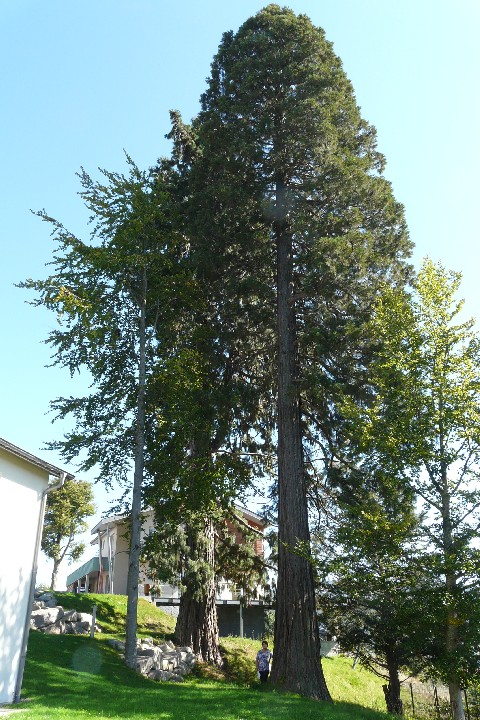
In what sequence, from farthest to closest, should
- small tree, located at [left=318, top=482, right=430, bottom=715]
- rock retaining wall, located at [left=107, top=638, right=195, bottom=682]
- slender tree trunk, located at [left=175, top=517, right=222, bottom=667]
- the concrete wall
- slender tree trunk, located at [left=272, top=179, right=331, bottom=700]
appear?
slender tree trunk, located at [left=175, top=517, right=222, bottom=667] → rock retaining wall, located at [left=107, top=638, right=195, bottom=682] → slender tree trunk, located at [left=272, top=179, right=331, bottom=700] → small tree, located at [left=318, top=482, right=430, bottom=715] → the concrete wall

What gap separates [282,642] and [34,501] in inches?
264

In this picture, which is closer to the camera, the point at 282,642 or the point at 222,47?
the point at 282,642

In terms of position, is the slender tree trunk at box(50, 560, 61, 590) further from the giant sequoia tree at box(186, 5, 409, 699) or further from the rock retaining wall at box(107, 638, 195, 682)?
the giant sequoia tree at box(186, 5, 409, 699)

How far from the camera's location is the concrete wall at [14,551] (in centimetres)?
1177

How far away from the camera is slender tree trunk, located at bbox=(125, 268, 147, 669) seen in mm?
15586

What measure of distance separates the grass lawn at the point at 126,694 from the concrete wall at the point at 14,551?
0.90 metres

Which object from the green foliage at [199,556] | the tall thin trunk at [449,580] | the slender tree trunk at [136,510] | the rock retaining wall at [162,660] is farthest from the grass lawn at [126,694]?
the green foliage at [199,556]

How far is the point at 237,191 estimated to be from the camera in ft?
59.5

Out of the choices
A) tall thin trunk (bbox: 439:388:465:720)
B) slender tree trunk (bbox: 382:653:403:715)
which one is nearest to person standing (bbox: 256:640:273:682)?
slender tree trunk (bbox: 382:653:403:715)

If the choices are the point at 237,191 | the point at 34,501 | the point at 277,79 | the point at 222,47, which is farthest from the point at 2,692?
the point at 222,47

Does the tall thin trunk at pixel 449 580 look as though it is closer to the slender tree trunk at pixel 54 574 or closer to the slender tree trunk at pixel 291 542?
the slender tree trunk at pixel 291 542

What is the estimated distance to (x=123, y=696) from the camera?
40.4 feet

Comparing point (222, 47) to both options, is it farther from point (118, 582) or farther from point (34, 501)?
point (118, 582)

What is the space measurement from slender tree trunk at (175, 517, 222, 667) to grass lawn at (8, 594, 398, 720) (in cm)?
88
